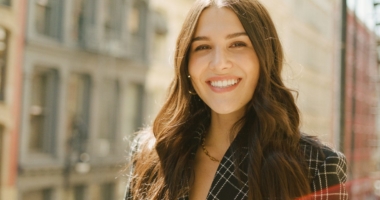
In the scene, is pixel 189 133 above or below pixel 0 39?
below

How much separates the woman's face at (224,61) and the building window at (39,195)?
8.48 m

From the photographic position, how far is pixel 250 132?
4.09ft

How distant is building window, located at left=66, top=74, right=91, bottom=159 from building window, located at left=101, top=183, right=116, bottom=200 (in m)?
1.38

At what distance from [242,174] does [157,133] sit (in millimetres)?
276

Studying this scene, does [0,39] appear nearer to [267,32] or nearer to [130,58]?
[130,58]

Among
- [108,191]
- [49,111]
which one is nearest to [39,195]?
[49,111]

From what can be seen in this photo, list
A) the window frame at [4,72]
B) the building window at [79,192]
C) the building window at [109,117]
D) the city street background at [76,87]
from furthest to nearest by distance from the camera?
the building window at [109,117] < the building window at [79,192] < the city street background at [76,87] < the window frame at [4,72]

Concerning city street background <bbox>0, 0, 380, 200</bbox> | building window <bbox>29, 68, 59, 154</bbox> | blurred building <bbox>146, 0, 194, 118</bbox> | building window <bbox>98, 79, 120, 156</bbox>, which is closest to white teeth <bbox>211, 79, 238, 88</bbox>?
city street background <bbox>0, 0, 380, 200</bbox>

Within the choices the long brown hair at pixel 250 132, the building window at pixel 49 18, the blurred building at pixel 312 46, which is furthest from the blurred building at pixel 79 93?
the blurred building at pixel 312 46

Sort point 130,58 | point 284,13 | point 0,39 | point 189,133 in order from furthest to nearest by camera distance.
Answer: point 284,13
point 130,58
point 0,39
point 189,133

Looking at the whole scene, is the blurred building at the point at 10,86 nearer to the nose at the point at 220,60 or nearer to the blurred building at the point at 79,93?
the blurred building at the point at 79,93

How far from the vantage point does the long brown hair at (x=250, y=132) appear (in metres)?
1.16

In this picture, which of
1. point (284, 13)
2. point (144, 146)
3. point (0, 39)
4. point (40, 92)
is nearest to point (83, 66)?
point (40, 92)

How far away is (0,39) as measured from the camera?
836 cm
